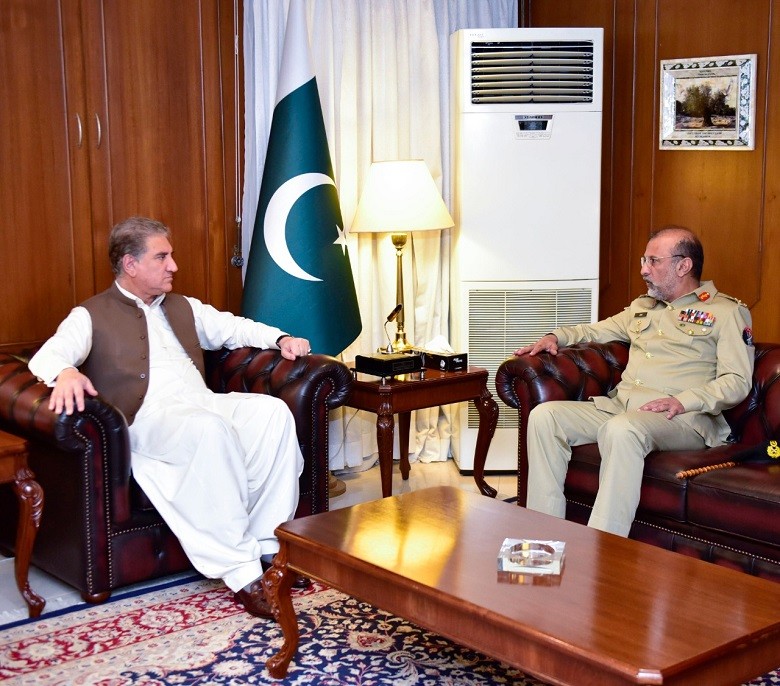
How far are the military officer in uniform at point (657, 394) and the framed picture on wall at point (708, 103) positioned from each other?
902 millimetres

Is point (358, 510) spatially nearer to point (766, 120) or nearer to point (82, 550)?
point (82, 550)

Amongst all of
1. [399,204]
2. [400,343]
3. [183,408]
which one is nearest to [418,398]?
[400,343]

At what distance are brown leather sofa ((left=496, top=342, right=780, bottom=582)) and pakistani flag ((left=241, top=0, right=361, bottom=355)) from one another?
3.24 ft

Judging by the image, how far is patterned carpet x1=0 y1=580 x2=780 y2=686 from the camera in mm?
2941

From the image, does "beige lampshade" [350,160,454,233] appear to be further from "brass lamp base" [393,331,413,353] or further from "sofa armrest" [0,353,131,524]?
"sofa armrest" [0,353,131,524]

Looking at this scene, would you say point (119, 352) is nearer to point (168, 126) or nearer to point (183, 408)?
point (183, 408)

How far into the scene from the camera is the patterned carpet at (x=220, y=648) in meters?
2.94

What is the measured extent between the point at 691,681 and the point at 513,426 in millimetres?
2984

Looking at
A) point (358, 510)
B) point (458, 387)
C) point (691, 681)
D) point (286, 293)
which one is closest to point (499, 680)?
point (358, 510)

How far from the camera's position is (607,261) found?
528cm

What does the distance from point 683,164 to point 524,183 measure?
72 centimetres

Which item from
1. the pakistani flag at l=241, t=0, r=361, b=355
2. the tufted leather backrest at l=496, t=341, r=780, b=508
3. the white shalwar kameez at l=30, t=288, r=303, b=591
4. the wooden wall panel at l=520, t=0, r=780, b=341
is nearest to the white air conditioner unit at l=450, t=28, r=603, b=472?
the wooden wall panel at l=520, t=0, r=780, b=341

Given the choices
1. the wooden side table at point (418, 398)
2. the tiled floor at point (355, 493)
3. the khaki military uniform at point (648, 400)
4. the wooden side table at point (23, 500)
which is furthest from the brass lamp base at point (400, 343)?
the wooden side table at point (23, 500)

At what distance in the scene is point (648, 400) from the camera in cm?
390
